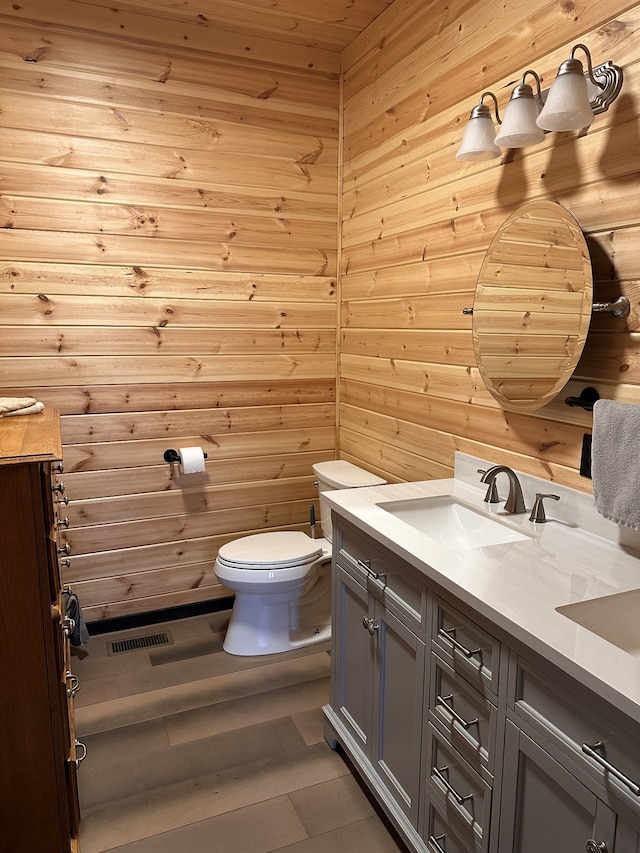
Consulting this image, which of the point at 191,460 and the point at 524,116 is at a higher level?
the point at 524,116

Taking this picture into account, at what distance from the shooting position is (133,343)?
2.77 metres

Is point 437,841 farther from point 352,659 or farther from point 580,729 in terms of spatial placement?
point 580,729

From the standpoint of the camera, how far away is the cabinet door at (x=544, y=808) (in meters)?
1.01

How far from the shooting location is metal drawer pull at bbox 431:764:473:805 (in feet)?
4.49

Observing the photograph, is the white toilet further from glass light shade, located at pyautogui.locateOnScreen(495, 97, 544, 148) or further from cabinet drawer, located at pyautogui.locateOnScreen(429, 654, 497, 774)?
glass light shade, located at pyautogui.locateOnScreen(495, 97, 544, 148)

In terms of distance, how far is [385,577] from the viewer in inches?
67.1

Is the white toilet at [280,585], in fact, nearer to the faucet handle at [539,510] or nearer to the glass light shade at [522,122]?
the faucet handle at [539,510]

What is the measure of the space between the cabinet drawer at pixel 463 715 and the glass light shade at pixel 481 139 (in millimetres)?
1433

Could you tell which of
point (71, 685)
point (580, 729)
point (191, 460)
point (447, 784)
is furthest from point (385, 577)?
point (191, 460)

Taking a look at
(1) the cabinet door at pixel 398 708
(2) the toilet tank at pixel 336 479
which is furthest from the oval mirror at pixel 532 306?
(2) the toilet tank at pixel 336 479

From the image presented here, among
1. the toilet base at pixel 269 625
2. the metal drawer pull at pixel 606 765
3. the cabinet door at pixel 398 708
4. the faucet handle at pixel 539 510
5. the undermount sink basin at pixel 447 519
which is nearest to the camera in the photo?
the metal drawer pull at pixel 606 765

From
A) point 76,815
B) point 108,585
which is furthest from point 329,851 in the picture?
point 108,585

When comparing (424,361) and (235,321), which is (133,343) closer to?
(235,321)

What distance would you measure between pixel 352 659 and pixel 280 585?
0.69m
